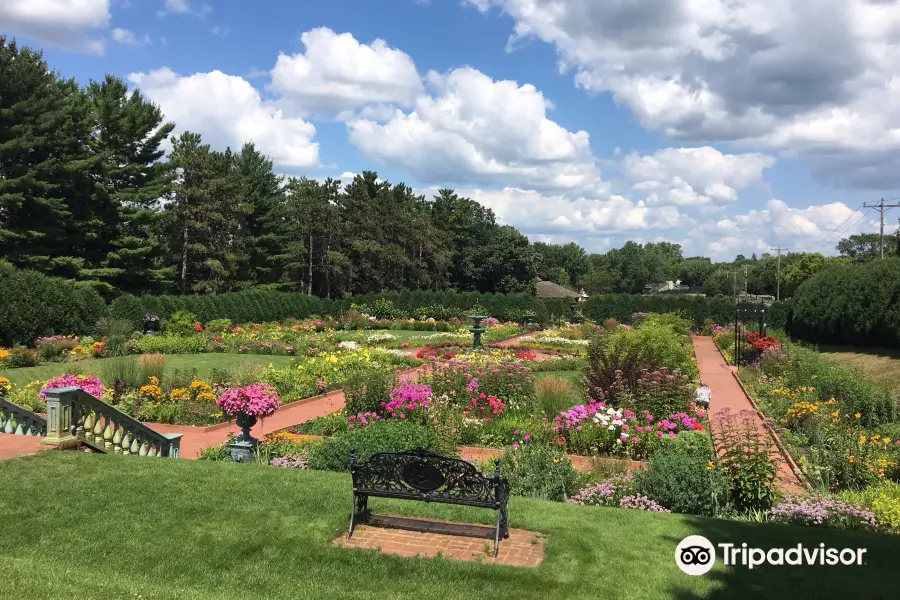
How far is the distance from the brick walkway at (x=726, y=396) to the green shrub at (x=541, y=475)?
2246mm

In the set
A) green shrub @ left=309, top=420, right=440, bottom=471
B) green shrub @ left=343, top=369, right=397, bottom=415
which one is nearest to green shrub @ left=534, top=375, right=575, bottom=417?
green shrub @ left=343, top=369, right=397, bottom=415

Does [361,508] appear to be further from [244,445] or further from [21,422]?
[21,422]

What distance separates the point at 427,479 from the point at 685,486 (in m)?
2.90

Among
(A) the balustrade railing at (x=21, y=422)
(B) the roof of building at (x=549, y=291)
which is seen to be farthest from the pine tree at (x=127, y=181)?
(B) the roof of building at (x=549, y=291)

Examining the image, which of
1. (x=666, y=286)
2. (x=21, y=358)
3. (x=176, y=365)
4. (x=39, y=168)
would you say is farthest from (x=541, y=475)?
(x=666, y=286)

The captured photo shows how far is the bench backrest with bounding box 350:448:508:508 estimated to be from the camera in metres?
5.21

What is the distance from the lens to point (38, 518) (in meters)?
5.57

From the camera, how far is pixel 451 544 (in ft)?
17.4

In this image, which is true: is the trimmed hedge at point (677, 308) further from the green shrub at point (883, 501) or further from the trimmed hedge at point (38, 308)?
the green shrub at point (883, 501)

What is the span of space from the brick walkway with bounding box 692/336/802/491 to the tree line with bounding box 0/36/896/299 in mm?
26189

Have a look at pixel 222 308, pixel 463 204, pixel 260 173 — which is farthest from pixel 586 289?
pixel 222 308

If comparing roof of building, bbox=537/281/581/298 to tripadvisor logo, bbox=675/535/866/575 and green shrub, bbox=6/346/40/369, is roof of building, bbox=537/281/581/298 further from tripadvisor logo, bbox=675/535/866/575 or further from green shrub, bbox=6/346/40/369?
tripadvisor logo, bbox=675/535/866/575

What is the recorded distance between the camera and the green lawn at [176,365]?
15.3 metres

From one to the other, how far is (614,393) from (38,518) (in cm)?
839
